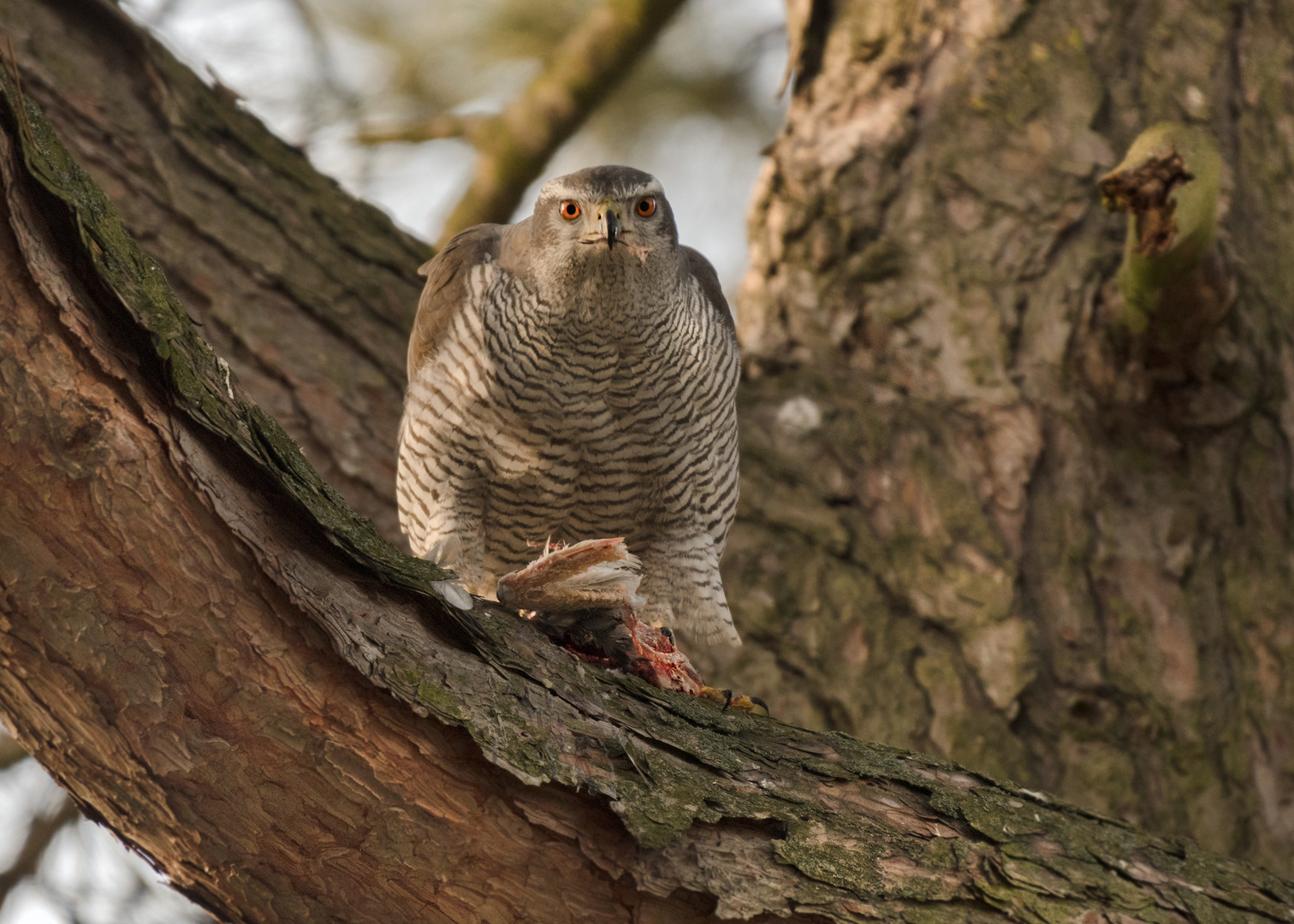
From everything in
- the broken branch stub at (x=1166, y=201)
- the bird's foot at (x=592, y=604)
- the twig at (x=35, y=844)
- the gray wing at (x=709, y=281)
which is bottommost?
the twig at (x=35, y=844)

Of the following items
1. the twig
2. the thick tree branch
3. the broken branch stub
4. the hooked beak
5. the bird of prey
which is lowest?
the twig

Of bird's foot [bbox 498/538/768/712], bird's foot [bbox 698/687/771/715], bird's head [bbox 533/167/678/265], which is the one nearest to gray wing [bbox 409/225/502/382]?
bird's head [bbox 533/167/678/265]

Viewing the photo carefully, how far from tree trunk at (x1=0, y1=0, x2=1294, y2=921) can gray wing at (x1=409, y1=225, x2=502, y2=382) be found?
5.30ft

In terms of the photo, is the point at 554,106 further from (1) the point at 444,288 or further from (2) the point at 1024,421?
(2) the point at 1024,421

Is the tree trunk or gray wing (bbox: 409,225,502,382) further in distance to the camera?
gray wing (bbox: 409,225,502,382)

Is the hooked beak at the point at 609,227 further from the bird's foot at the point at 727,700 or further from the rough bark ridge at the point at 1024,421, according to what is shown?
the bird's foot at the point at 727,700

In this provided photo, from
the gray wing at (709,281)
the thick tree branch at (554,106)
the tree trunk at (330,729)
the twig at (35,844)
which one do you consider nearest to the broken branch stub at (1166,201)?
the gray wing at (709,281)

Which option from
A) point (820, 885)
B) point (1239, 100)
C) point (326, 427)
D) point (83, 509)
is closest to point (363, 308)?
point (326, 427)

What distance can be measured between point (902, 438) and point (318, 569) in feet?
8.58

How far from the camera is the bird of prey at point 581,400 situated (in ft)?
11.0

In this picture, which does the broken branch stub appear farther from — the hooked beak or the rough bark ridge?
the hooked beak

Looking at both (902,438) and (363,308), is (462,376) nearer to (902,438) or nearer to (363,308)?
(363,308)

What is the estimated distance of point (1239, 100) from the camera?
4.17 meters

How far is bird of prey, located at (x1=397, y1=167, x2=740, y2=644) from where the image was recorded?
3.36 meters
